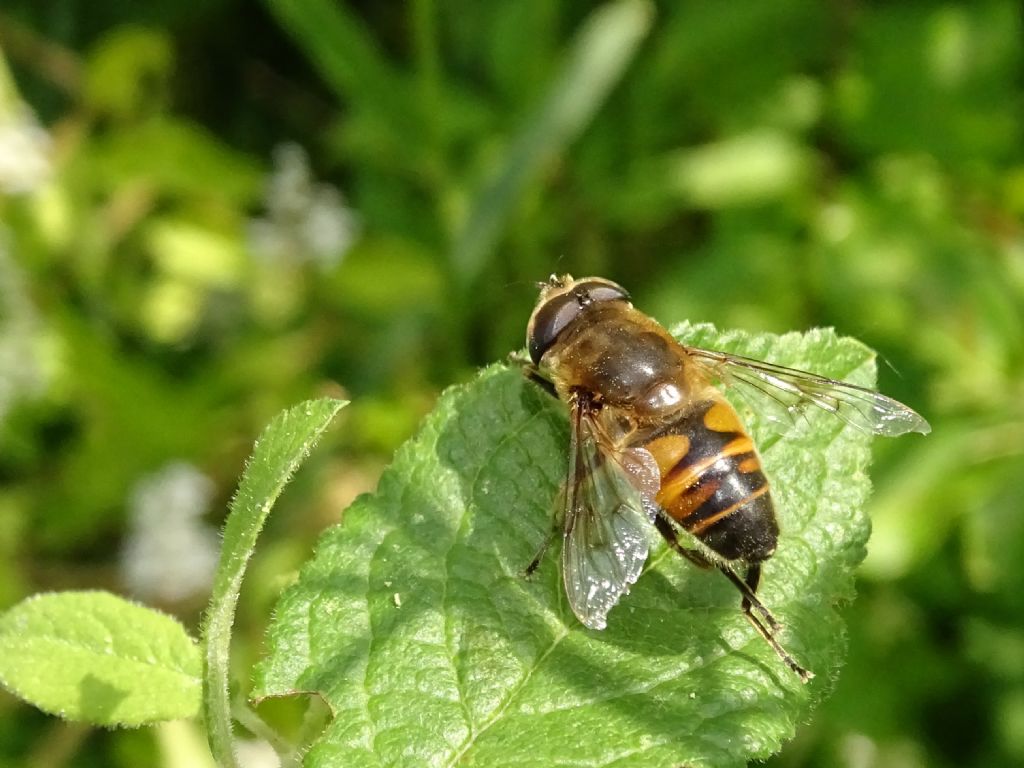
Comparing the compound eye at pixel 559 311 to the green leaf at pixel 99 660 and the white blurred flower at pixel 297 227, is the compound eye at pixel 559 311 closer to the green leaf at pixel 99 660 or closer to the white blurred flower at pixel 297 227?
the green leaf at pixel 99 660

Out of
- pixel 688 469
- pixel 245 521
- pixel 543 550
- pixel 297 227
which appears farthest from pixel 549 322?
pixel 297 227

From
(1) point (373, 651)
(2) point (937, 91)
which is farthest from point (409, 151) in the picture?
(1) point (373, 651)

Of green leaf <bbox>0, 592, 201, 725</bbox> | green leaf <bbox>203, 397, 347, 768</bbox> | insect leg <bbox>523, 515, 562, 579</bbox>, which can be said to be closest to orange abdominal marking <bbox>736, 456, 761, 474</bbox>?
insect leg <bbox>523, 515, 562, 579</bbox>

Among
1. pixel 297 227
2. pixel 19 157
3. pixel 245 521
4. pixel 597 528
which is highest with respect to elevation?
pixel 19 157

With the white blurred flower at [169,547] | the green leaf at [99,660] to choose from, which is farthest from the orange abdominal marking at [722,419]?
the white blurred flower at [169,547]

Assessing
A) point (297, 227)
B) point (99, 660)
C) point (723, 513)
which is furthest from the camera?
point (297, 227)

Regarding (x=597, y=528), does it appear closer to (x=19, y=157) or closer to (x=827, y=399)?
(x=827, y=399)

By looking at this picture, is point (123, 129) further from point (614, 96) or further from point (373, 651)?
point (373, 651)
